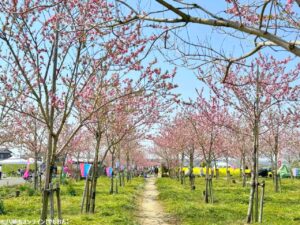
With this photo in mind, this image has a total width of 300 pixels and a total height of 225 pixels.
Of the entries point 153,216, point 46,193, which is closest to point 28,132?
point 153,216

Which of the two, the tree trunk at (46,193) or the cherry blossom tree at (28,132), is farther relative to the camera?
the cherry blossom tree at (28,132)

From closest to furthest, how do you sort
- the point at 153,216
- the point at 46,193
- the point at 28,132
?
the point at 46,193 → the point at 153,216 → the point at 28,132

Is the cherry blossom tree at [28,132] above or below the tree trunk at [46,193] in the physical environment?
above

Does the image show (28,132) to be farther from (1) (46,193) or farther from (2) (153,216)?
(1) (46,193)

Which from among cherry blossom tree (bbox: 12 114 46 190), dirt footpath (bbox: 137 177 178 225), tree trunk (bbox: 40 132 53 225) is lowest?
dirt footpath (bbox: 137 177 178 225)

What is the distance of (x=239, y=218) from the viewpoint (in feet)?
38.7

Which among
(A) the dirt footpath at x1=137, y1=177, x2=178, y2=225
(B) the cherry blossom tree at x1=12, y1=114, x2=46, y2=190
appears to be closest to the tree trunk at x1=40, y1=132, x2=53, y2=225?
(A) the dirt footpath at x1=137, y1=177, x2=178, y2=225

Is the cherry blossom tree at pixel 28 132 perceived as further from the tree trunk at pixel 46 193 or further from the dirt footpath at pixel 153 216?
the tree trunk at pixel 46 193

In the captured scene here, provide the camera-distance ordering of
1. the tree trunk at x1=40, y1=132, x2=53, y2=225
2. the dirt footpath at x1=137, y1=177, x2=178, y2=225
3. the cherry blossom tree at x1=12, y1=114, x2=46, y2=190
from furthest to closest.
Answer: the cherry blossom tree at x1=12, y1=114, x2=46, y2=190, the dirt footpath at x1=137, y1=177, x2=178, y2=225, the tree trunk at x1=40, y1=132, x2=53, y2=225

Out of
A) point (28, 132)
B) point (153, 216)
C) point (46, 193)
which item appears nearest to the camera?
point (46, 193)

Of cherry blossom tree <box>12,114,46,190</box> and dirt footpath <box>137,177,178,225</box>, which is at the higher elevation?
cherry blossom tree <box>12,114,46,190</box>

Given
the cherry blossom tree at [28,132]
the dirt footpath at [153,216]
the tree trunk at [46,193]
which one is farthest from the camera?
the cherry blossom tree at [28,132]

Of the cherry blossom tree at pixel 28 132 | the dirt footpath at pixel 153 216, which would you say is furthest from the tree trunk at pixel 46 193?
the cherry blossom tree at pixel 28 132

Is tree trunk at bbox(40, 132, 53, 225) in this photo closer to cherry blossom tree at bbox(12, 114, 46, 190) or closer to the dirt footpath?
the dirt footpath
